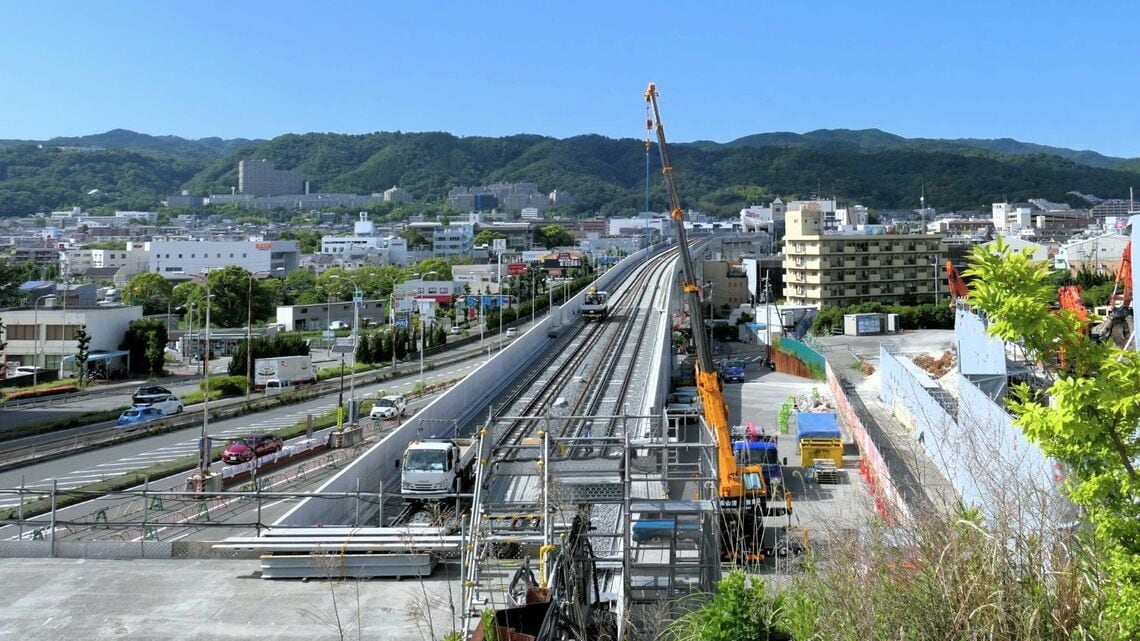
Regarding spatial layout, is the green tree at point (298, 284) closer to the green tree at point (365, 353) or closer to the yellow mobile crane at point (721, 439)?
the green tree at point (365, 353)

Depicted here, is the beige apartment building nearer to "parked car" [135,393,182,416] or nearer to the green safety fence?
the green safety fence

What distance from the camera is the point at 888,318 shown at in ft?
159

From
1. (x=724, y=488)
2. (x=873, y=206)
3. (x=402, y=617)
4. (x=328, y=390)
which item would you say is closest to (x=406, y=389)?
(x=328, y=390)

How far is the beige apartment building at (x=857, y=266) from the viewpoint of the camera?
57000 mm

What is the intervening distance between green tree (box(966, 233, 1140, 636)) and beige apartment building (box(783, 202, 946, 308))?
5343 centimetres

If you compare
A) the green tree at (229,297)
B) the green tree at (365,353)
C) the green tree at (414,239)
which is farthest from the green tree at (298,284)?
the green tree at (365,353)

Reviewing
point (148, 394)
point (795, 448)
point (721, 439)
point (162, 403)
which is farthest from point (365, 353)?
point (721, 439)

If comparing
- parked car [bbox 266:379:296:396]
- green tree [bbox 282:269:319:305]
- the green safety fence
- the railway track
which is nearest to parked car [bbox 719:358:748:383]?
the green safety fence

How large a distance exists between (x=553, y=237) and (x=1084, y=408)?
129 metres

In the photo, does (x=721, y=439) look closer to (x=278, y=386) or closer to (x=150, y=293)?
(x=278, y=386)

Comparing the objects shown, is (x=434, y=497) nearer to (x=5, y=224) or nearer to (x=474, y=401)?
(x=474, y=401)

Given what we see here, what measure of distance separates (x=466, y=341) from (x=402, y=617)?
39.3 meters

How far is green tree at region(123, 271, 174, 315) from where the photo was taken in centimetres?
6806

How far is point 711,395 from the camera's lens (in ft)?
50.1
